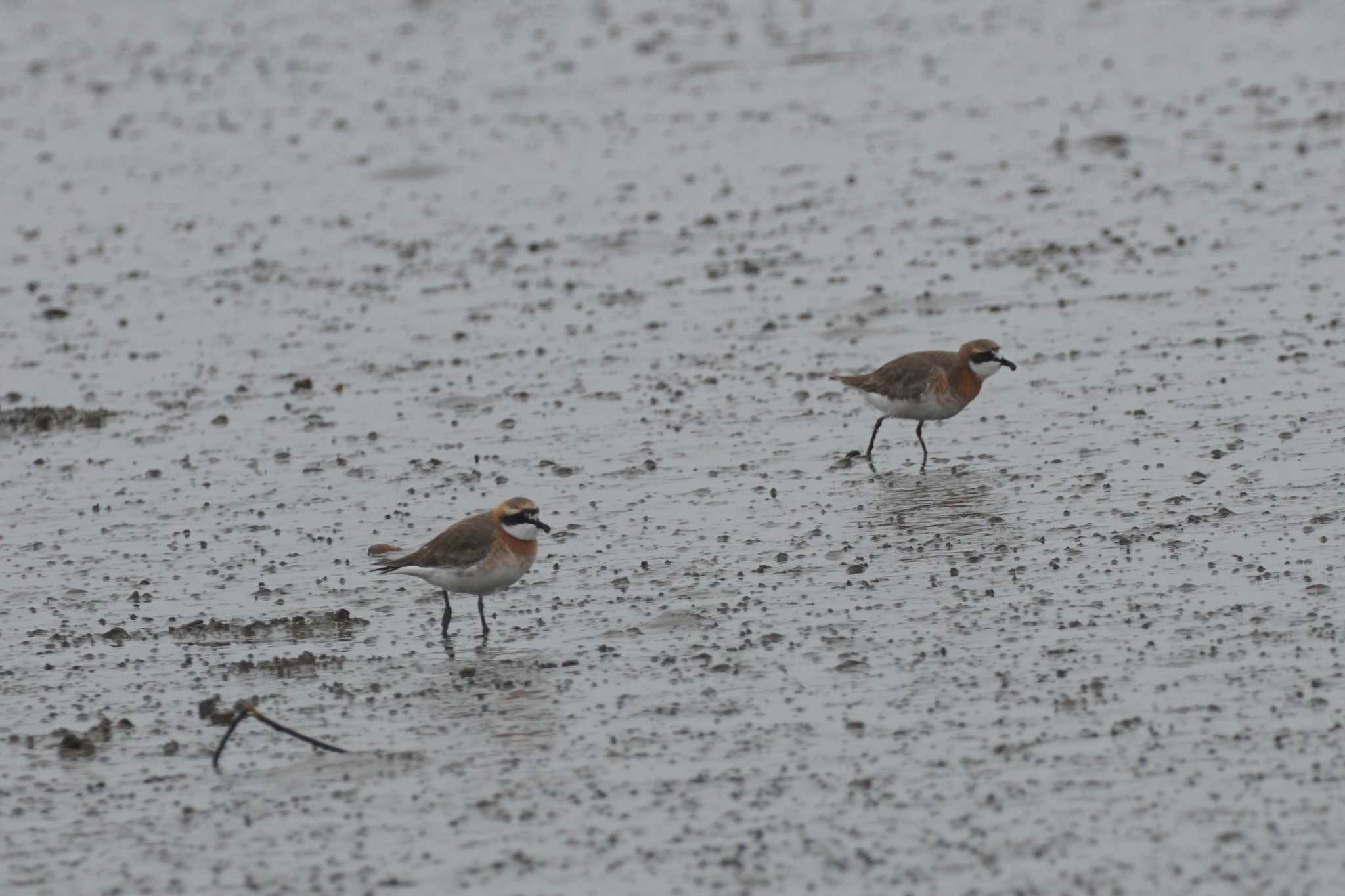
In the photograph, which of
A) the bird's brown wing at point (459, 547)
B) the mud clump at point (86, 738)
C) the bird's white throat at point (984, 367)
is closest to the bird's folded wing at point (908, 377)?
the bird's white throat at point (984, 367)

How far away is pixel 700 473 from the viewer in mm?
18688

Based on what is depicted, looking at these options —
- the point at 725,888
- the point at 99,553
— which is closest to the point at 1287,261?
the point at 99,553

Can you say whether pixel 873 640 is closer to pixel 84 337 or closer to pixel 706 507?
pixel 706 507

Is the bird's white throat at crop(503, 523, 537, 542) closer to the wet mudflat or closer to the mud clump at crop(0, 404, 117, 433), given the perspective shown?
the wet mudflat

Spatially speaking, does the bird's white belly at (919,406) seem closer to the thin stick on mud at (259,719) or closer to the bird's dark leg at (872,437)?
the bird's dark leg at (872,437)

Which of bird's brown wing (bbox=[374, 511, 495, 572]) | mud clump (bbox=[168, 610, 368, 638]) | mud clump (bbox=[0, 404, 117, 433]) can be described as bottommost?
mud clump (bbox=[0, 404, 117, 433])

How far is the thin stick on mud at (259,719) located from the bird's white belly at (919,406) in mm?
7723

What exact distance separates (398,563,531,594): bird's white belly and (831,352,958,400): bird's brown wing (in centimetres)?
514

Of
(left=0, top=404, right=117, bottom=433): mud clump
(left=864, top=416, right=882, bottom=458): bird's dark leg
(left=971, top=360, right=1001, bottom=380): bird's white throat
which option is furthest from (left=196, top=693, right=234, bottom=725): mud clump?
(left=0, top=404, right=117, bottom=433): mud clump

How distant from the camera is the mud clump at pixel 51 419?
21922 millimetres

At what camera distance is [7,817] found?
12.0 m

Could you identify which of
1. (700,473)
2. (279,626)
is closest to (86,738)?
(279,626)

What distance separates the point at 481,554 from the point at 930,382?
569cm

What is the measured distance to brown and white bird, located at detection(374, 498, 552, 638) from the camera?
14820 mm
